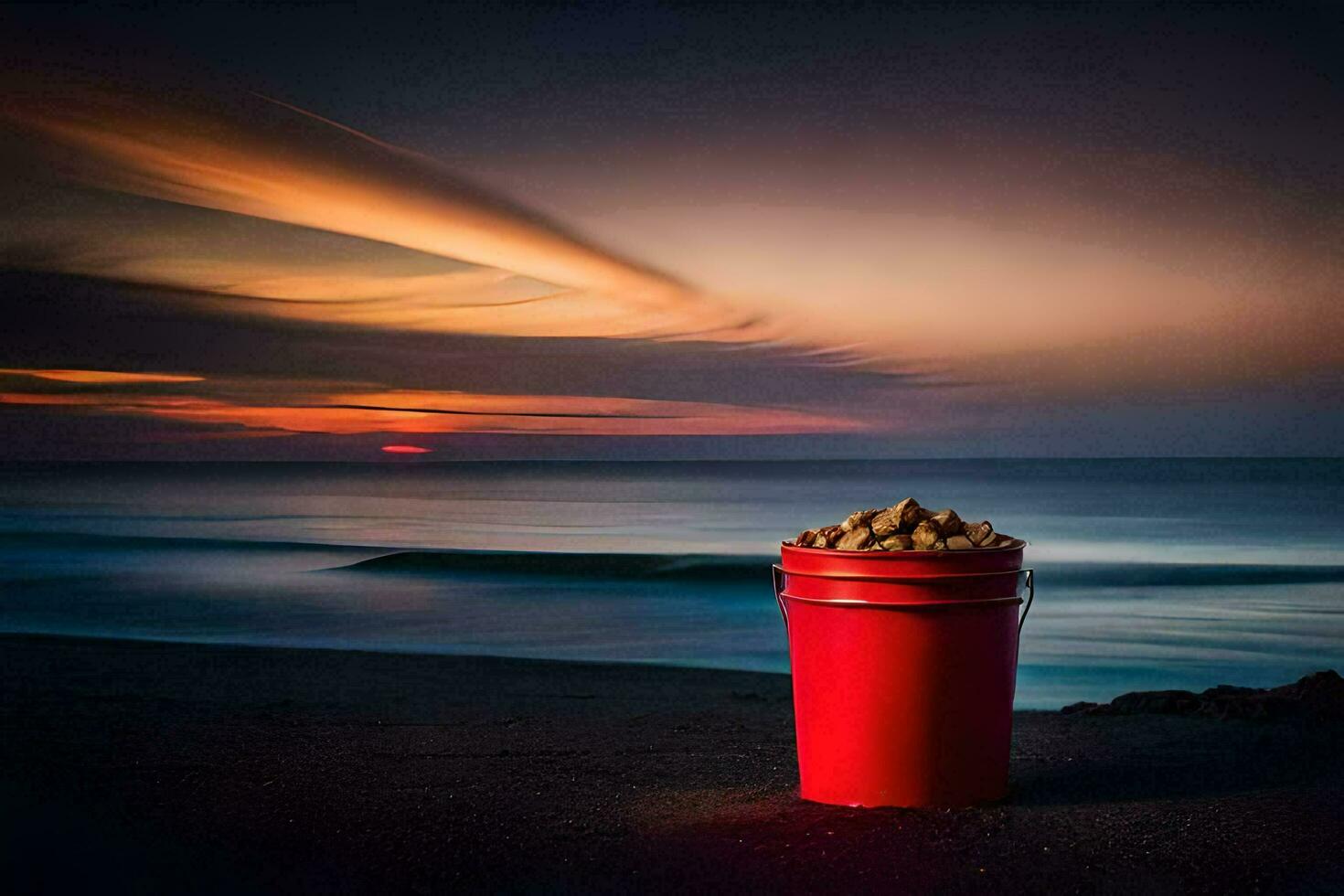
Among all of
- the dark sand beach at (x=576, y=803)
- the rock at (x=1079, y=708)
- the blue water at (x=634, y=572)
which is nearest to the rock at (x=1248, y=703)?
the rock at (x=1079, y=708)

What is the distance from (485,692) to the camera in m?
6.82

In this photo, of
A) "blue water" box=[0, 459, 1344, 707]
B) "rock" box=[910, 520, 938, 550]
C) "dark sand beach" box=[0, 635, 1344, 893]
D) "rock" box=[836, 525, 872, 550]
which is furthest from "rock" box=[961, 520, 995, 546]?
"blue water" box=[0, 459, 1344, 707]

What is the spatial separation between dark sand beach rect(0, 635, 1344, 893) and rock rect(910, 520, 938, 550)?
83 cm

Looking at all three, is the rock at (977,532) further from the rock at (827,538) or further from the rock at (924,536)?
the rock at (827,538)

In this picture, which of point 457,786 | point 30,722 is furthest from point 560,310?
point 457,786

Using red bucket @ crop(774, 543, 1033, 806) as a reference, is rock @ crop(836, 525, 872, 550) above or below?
above

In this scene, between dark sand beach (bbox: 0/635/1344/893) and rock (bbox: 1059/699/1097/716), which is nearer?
dark sand beach (bbox: 0/635/1344/893)

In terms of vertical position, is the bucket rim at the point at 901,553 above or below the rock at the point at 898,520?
below

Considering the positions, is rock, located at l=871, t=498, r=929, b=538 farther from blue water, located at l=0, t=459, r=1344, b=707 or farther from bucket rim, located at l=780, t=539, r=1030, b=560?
blue water, located at l=0, t=459, r=1344, b=707

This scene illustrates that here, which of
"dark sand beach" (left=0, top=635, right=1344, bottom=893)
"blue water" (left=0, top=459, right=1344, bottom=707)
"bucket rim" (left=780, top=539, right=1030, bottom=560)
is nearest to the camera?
"dark sand beach" (left=0, top=635, right=1344, bottom=893)

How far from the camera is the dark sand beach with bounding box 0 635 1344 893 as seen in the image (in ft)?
11.3

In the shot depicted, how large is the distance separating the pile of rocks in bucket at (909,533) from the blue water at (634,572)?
15.1 ft

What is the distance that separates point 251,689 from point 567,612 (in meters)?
5.71

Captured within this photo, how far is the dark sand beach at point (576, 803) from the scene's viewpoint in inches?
136
